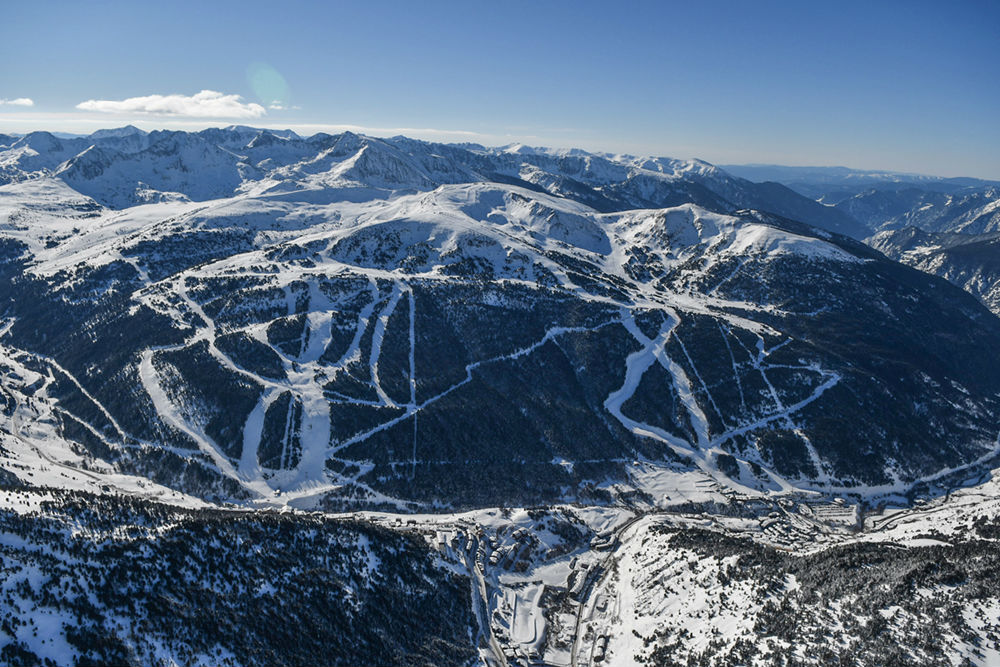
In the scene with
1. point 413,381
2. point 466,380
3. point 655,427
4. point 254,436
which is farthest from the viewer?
point 466,380

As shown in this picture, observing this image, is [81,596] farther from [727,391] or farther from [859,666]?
[727,391]

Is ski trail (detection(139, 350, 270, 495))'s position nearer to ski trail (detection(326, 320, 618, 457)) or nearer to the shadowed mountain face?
the shadowed mountain face

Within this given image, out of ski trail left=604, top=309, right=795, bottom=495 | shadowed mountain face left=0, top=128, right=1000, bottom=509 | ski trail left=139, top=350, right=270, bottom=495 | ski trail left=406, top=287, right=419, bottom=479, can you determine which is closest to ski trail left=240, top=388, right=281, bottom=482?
shadowed mountain face left=0, top=128, right=1000, bottom=509

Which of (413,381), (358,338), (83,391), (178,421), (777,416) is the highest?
(358,338)

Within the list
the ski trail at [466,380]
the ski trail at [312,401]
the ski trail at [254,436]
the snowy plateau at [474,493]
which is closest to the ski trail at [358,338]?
the snowy plateau at [474,493]

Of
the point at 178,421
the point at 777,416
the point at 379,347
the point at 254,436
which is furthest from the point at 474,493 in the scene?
the point at 777,416

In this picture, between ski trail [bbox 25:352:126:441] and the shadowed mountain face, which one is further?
ski trail [bbox 25:352:126:441]

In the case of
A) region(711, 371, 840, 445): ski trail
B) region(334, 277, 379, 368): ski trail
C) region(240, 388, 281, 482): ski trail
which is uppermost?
region(334, 277, 379, 368): ski trail

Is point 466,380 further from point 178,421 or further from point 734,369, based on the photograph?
point 734,369

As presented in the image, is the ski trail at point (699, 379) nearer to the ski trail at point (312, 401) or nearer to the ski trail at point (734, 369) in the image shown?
the ski trail at point (734, 369)

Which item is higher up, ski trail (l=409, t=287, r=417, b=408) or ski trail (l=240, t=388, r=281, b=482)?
ski trail (l=409, t=287, r=417, b=408)

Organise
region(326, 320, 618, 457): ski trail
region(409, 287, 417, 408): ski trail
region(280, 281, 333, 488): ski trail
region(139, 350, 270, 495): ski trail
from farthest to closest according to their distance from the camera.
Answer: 1. region(409, 287, 417, 408): ski trail
2. region(326, 320, 618, 457): ski trail
3. region(280, 281, 333, 488): ski trail
4. region(139, 350, 270, 495): ski trail
